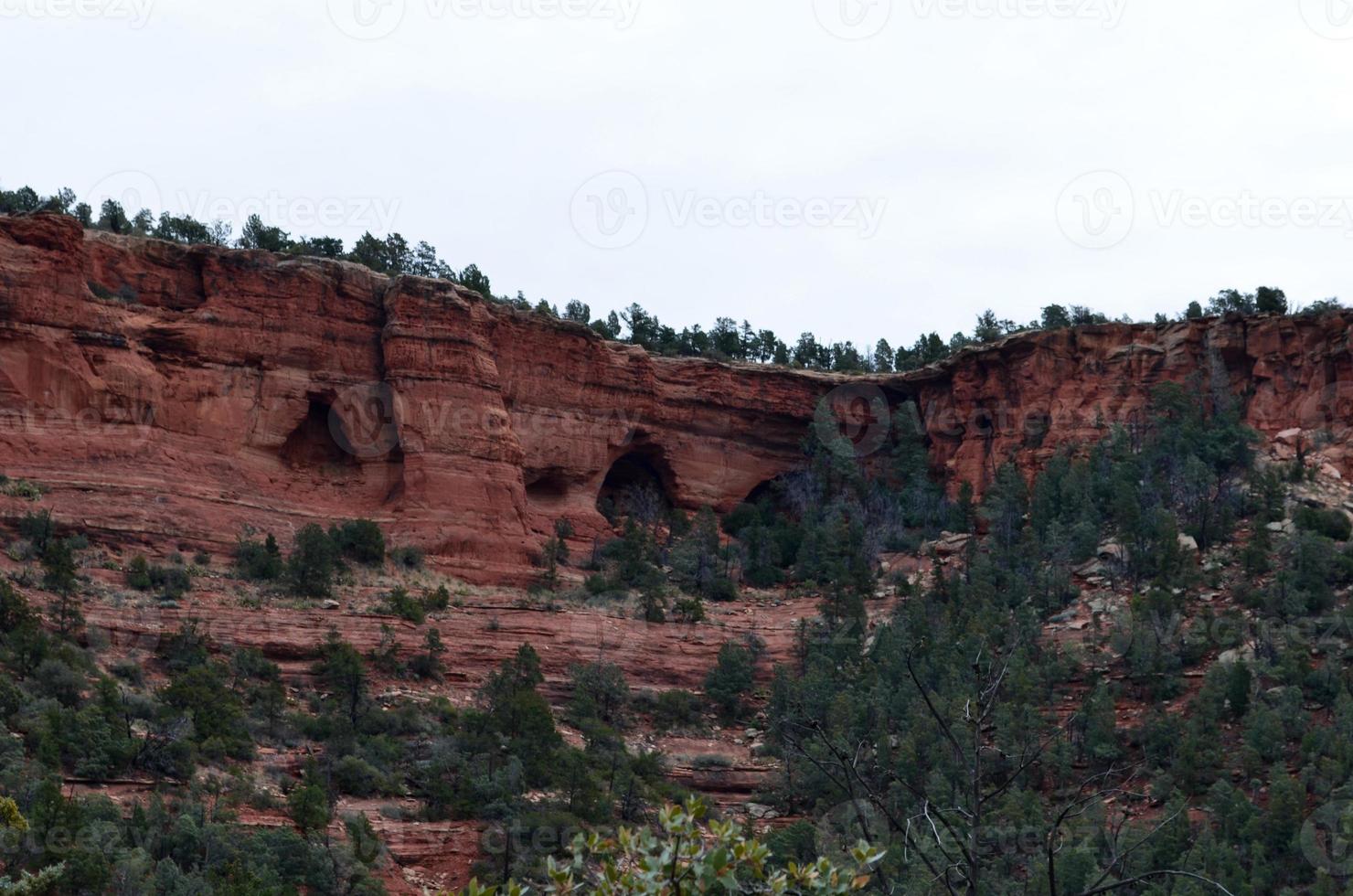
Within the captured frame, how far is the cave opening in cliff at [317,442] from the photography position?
51094 mm

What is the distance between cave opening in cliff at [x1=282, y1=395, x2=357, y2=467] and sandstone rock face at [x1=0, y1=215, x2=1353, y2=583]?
2.7 inches

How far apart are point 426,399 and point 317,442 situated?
367 centimetres

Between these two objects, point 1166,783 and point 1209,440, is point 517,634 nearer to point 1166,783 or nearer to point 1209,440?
point 1166,783

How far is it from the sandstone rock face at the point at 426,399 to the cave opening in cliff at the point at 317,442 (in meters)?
0.07

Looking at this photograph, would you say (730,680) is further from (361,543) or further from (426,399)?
(426,399)

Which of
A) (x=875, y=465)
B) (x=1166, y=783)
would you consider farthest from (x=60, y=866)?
(x=875, y=465)

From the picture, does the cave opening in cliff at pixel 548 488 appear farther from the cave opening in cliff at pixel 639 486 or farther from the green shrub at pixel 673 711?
the green shrub at pixel 673 711

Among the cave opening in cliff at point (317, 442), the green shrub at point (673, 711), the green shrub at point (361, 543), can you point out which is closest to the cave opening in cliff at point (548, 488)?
the cave opening in cliff at point (317, 442)

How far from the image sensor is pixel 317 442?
5169 centimetres

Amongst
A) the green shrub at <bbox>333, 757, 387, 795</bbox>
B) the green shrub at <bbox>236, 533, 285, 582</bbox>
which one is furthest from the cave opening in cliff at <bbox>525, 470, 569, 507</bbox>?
the green shrub at <bbox>333, 757, 387, 795</bbox>

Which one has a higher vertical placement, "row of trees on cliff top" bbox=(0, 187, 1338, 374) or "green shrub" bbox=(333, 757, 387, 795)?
"row of trees on cliff top" bbox=(0, 187, 1338, 374)

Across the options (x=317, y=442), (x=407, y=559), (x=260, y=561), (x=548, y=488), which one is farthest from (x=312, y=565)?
(x=548, y=488)

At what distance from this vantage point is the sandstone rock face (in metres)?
46.8

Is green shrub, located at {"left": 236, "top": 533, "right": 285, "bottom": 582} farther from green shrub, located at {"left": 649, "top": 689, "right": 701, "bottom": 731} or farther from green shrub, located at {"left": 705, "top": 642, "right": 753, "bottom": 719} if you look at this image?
green shrub, located at {"left": 705, "top": 642, "right": 753, "bottom": 719}
